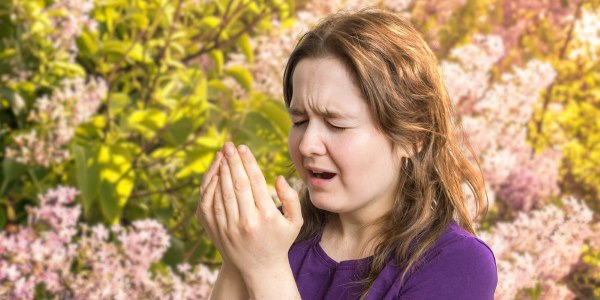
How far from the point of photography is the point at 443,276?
1.29 metres

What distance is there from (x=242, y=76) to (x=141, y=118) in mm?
310

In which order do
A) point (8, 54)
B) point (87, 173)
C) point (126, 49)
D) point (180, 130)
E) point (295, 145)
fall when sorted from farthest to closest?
point (8, 54)
point (126, 49)
point (180, 130)
point (87, 173)
point (295, 145)

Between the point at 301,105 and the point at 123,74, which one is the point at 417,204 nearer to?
the point at 301,105

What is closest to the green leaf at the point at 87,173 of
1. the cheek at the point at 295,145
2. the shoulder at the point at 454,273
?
the cheek at the point at 295,145

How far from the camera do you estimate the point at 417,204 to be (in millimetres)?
1414

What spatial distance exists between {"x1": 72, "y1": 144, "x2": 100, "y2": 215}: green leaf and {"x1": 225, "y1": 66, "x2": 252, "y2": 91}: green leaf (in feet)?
1.48

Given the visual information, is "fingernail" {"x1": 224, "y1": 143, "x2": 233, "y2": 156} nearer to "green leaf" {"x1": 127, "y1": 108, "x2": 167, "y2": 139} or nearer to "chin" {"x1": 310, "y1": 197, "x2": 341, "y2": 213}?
"chin" {"x1": 310, "y1": 197, "x2": 341, "y2": 213}

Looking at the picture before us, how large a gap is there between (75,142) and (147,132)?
0.23 m

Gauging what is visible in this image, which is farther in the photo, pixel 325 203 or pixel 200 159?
pixel 200 159

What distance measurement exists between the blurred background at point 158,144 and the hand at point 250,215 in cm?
93

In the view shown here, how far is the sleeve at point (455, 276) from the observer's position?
1285mm

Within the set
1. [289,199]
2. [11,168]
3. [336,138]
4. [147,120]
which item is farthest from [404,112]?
[11,168]

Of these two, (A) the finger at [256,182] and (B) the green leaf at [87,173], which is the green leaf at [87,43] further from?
(A) the finger at [256,182]

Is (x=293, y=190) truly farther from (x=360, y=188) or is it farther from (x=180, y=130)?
(x=180, y=130)
